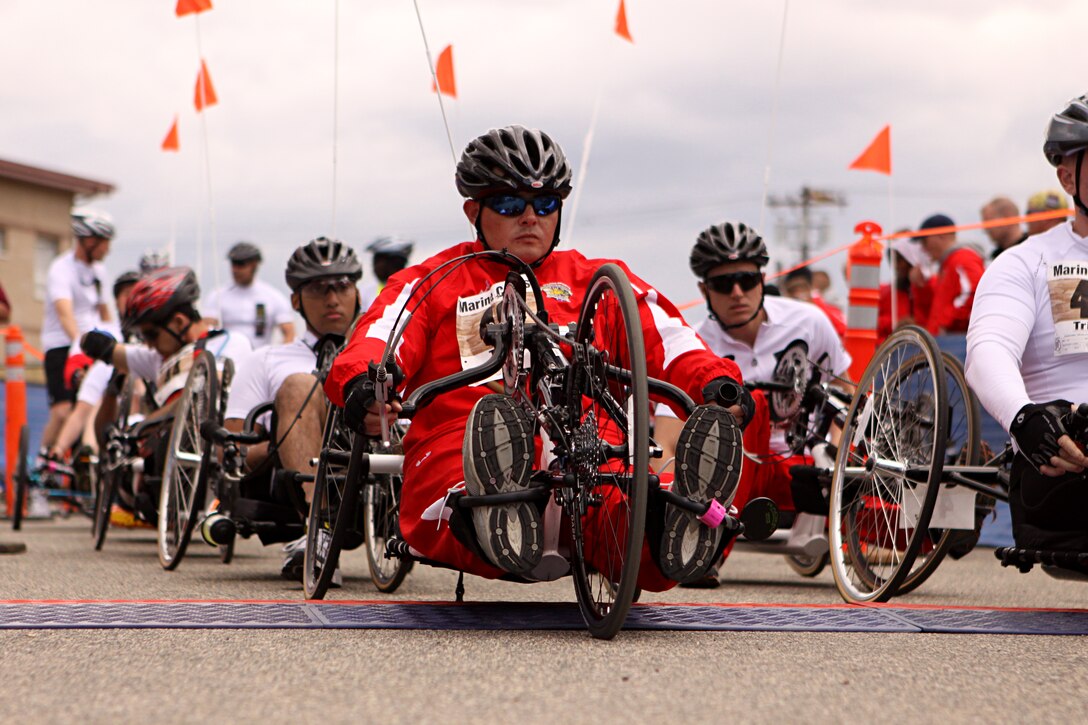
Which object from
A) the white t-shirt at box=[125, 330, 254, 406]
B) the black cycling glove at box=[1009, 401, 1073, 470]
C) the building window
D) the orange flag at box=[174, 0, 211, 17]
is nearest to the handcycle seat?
the black cycling glove at box=[1009, 401, 1073, 470]

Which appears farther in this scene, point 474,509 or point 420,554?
point 420,554

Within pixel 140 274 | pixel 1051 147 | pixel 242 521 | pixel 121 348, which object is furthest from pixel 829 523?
pixel 140 274

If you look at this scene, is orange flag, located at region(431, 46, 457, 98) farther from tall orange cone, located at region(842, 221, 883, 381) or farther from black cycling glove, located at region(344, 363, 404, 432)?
black cycling glove, located at region(344, 363, 404, 432)

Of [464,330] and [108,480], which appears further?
[108,480]

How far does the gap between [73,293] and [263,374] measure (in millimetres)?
7226

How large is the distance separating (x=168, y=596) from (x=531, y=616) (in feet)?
6.10

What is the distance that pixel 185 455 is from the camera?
8133 mm

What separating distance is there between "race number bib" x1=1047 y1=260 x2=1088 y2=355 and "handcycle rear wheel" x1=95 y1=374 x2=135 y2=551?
611cm

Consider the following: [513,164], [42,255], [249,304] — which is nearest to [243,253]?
[249,304]

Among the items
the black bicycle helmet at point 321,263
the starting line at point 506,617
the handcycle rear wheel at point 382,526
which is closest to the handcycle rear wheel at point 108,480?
the black bicycle helmet at point 321,263

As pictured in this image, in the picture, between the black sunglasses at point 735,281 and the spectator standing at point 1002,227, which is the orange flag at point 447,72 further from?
the spectator standing at point 1002,227

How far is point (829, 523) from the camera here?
6.30 m

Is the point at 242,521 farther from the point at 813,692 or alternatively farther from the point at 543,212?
the point at 813,692

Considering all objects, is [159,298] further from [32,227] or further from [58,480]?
[32,227]
